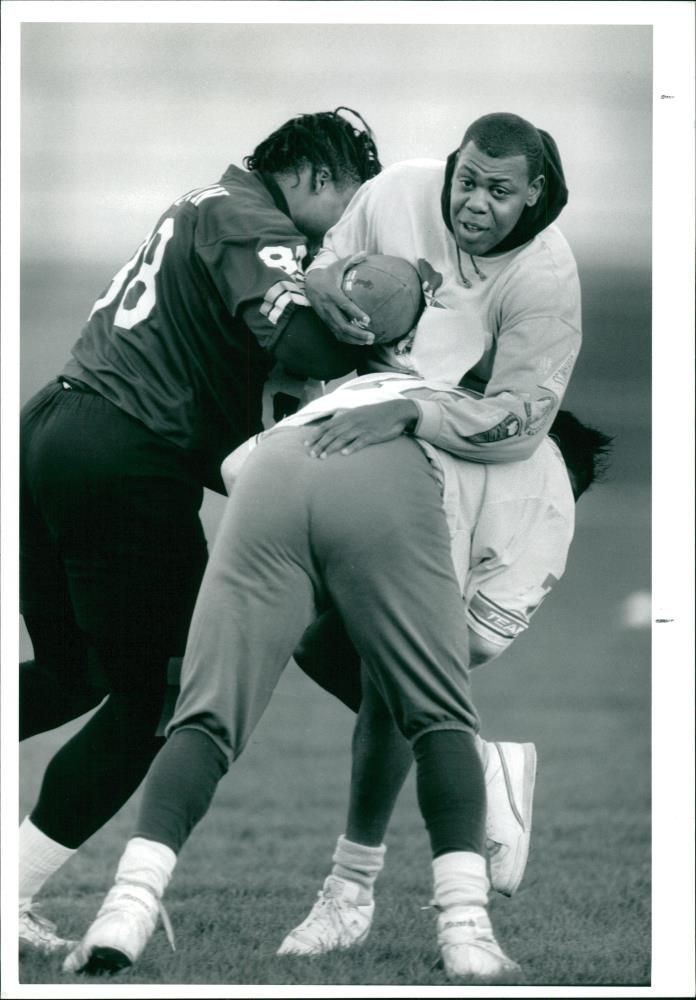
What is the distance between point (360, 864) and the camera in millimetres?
3432

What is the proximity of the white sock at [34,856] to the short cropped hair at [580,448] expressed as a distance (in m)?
1.33

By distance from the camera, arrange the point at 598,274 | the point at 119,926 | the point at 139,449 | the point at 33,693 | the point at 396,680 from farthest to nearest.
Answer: the point at 598,274 < the point at 33,693 < the point at 139,449 < the point at 396,680 < the point at 119,926

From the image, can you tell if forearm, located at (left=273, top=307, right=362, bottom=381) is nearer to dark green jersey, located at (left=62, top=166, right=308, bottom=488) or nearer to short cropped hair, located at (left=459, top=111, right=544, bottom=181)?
dark green jersey, located at (left=62, top=166, right=308, bottom=488)

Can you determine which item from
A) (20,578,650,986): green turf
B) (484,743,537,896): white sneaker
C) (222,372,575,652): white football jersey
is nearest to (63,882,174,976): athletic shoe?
(20,578,650,986): green turf

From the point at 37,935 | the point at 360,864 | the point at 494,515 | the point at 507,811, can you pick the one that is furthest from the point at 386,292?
the point at 37,935

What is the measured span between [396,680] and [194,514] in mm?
652

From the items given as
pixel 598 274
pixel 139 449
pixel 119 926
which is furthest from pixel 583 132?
pixel 119 926

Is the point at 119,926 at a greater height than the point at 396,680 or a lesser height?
lesser

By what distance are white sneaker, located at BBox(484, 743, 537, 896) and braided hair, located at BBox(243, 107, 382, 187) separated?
124 centimetres

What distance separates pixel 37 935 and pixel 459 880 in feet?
3.40

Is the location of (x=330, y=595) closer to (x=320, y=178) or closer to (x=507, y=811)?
(x=507, y=811)

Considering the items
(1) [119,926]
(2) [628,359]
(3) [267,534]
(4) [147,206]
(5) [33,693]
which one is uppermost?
(4) [147,206]

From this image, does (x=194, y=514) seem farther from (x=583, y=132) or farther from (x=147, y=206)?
(x=583, y=132)

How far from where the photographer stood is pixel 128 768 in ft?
11.2
